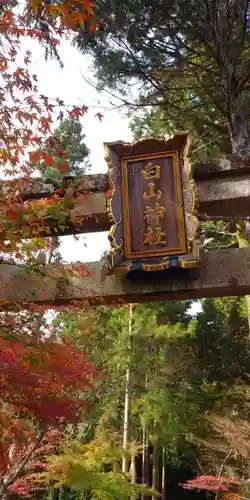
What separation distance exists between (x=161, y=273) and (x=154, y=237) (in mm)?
353

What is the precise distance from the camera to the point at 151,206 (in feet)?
14.5

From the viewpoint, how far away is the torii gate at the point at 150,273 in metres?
4.16

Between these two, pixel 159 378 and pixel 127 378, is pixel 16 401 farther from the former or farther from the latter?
pixel 159 378

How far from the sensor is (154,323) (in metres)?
15.7

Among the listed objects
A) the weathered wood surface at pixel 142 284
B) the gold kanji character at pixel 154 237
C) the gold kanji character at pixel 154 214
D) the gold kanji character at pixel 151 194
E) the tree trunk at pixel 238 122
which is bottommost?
the weathered wood surface at pixel 142 284

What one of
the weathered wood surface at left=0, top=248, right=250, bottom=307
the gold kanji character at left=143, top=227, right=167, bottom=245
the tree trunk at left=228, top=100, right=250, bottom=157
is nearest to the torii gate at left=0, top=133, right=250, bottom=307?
the weathered wood surface at left=0, top=248, right=250, bottom=307

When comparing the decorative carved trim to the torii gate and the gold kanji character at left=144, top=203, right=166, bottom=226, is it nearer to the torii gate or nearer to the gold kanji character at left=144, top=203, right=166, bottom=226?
the torii gate

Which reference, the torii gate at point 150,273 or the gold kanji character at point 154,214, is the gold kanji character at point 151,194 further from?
the torii gate at point 150,273

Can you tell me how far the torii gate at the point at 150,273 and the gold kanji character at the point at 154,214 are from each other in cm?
35

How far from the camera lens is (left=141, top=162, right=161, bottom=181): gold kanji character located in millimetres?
4492

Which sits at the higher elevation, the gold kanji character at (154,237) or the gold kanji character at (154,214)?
the gold kanji character at (154,214)

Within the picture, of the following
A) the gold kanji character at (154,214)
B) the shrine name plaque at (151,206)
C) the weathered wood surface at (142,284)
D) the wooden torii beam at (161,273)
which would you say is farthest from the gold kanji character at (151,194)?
the weathered wood surface at (142,284)

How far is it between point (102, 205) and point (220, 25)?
451 cm

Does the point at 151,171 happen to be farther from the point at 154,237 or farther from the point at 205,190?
the point at 154,237
